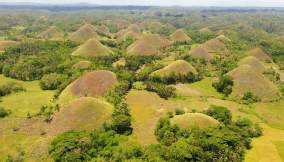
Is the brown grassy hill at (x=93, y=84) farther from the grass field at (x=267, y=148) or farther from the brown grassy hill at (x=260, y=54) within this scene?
the brown grassy hill at (x=260, y=54)

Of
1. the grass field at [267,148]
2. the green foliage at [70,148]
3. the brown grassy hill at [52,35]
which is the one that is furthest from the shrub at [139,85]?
the brown grassy hill at [52,35]

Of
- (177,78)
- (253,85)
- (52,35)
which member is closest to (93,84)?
(177,78)

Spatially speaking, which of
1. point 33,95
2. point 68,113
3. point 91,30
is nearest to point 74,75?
point 33,95

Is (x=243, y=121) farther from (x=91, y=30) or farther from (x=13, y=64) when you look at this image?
(x=91, y=30)

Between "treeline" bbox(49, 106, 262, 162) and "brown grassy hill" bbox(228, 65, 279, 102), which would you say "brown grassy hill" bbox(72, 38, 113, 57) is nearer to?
"brown grassy hill" bbox(228, 65, 279, 102)

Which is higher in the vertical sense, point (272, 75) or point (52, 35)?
point (272, 75)

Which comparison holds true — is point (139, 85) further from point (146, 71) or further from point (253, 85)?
point (253, 85)
